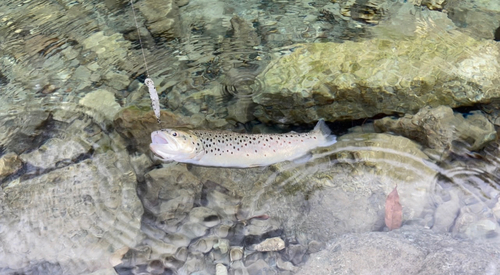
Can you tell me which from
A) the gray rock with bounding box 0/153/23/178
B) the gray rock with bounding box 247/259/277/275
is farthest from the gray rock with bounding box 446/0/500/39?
the gray rock with bounding box 0/153/23/178

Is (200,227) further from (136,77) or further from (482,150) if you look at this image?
(482,150)

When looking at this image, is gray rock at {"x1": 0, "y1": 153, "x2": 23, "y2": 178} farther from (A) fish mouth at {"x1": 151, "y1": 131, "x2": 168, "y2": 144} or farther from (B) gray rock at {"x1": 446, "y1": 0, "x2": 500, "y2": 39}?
(B) gray rock at {"x1": 446, "y1": 0, "x2": 500, "y2": 39}

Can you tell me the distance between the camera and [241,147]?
3.86 meters

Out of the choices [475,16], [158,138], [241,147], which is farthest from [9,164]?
[475,16]

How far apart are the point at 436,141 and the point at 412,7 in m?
2.63

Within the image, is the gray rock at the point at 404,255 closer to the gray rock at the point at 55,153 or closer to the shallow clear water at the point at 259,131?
the shallow clear water at the point at 259,131

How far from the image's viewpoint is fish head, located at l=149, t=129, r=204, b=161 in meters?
3.72

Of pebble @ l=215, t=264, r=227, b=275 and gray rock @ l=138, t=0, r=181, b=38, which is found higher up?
gray rock @ l=138, t=0, r=181, b=38

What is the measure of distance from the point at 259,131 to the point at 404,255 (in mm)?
2000

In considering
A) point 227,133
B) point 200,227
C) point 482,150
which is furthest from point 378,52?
point 200,227

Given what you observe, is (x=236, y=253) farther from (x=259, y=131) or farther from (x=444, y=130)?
(x=444, y=130)

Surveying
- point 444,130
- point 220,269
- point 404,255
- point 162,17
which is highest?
point 162,17

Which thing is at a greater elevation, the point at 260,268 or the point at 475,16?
the point at 475,16

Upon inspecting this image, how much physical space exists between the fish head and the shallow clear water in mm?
217
